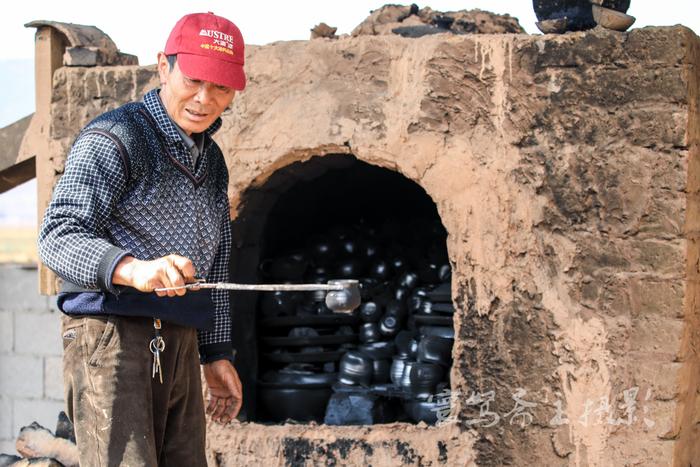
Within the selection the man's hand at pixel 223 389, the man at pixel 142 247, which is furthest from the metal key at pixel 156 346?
the man's hand at pixel 223 389

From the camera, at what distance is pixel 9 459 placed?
16.3 ft

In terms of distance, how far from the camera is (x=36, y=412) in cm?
676

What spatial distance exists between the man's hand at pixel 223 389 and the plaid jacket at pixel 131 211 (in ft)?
0.92

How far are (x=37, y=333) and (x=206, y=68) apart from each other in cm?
428

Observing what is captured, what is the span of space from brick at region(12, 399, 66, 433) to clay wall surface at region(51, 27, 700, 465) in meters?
2.47

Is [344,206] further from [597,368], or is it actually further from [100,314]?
[100,314]

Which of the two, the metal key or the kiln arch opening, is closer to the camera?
the metal key

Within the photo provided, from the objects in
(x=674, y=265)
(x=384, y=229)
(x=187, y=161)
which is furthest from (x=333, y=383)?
(x=187, y=161)

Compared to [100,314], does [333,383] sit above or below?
below

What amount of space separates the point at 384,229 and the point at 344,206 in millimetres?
273

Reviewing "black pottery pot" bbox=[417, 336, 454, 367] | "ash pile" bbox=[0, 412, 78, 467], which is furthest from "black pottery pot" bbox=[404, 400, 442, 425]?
"ash pile" bbox=[0, 412, 78, 467]

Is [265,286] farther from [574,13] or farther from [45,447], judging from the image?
[45,447]

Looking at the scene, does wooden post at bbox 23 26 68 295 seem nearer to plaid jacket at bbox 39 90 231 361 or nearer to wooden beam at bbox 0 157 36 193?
wooden beam at bbox 0 157 36 193

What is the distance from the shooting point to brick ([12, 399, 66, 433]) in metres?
6.65
